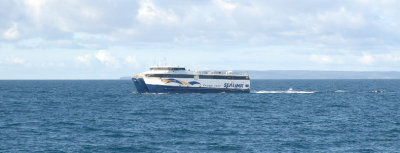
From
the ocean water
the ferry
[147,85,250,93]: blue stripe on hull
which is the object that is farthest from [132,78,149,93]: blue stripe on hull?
the ocean water

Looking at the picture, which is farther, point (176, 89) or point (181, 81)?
point (181, 81)

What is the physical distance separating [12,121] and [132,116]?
41.3 feet

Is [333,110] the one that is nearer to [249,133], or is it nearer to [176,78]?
[249,133]

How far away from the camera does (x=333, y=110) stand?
6147 centimetres

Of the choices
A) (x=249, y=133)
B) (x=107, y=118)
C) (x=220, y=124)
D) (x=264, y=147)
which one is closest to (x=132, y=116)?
(x=107, y=118)

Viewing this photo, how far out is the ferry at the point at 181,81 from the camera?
83.4 metres

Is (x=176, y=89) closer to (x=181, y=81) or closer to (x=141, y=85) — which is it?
(x=181, y=81)

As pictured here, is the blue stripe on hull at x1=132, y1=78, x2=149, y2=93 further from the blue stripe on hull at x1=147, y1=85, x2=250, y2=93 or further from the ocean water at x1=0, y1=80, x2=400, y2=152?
the ocean water at x1=0, y1=80, x2=400, y2=152

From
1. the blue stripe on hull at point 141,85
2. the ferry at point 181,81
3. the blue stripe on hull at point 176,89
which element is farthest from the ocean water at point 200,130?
the blue stripe on hull at point 141,85

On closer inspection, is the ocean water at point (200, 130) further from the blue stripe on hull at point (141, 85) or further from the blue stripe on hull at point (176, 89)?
the blue stripe on hull at point (141, 85)

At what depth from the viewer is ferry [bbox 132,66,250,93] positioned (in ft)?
274

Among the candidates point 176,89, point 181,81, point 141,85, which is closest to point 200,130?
point 176,89

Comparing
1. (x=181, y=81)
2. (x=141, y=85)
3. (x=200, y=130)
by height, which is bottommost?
(x=200, y=130)

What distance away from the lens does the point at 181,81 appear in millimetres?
84812
